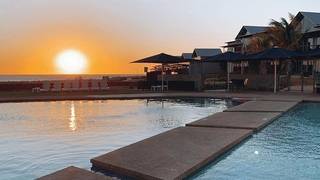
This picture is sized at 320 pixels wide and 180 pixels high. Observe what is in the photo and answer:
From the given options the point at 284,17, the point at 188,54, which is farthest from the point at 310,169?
the point at 188,54

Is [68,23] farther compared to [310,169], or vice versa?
[68,23]

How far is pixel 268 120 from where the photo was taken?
10.2m

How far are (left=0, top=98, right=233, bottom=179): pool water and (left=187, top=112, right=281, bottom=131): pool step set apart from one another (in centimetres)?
100

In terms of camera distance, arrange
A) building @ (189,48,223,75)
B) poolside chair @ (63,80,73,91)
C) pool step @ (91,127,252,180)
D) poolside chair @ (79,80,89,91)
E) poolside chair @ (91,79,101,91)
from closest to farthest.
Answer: pool step @ (91,127,252,180) → poolside chair @ (63,80,73,91) → poolside chair @ (79,80,89,91) → poolside chair @ (91,79,101,91) → building @ (189,48,223,75)

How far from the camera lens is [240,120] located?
1010cm

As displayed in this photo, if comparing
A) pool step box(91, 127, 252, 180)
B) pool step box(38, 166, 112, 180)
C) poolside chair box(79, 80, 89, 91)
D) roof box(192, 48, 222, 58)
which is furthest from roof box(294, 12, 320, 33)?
pool step box(38, 166, 112, 180)

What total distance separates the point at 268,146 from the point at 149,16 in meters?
17.3

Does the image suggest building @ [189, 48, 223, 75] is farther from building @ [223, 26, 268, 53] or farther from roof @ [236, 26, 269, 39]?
roof @ [236, 26, 269, 39]

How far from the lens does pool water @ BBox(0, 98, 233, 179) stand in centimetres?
680

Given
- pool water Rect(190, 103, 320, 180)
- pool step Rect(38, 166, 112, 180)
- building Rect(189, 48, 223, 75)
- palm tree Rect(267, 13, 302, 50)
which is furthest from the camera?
palm tree Rect(267, 13, 302, 50)

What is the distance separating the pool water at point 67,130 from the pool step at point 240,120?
39.5 inches

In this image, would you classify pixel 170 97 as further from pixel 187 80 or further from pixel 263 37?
pixel 263 37

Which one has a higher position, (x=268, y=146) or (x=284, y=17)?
(x=284, y=17)

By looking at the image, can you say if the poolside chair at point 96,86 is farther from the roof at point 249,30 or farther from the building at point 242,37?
the roof at point 249,30
